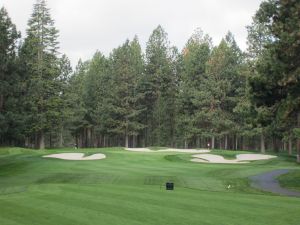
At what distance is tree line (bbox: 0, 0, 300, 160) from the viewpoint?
131ft

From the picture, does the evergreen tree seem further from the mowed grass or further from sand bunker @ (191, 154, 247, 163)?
sand bunker @ (191, 154, 247, 163)

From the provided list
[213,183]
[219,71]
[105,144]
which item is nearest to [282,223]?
[213,183]

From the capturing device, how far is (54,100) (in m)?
60.8

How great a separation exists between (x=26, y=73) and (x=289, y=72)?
2192 cm

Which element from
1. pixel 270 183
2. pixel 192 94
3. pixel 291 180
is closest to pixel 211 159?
pixel 291 180

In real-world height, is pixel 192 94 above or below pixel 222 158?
above

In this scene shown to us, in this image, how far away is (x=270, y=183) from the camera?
76.7ft

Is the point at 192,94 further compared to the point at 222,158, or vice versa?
the point at 192,94

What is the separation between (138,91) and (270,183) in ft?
189

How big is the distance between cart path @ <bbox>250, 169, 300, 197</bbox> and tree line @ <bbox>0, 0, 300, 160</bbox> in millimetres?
15064

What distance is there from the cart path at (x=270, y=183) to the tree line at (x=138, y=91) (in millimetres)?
15064

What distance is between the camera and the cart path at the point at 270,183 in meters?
20.3

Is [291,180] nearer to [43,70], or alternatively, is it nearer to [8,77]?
[8,77]

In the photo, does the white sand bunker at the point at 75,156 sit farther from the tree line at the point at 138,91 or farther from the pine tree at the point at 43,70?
the pine tree at the point at 43,70
